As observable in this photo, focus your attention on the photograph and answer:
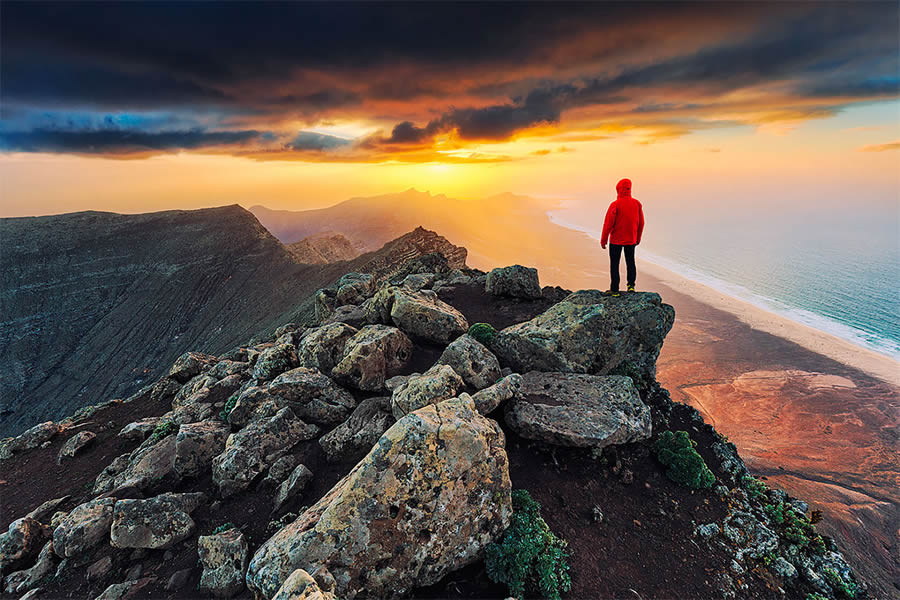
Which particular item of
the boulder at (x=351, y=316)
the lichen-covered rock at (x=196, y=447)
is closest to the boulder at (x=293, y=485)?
the lichen-covered rock at (x=196, y=447)

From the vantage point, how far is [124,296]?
68.8 meters

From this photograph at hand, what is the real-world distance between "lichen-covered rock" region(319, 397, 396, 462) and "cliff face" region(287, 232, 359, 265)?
3807 inches

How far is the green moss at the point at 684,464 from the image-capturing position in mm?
10695

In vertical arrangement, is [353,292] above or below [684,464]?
above

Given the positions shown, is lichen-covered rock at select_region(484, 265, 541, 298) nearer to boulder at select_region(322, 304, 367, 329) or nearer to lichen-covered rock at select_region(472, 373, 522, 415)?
boulder at select_region(322, 304, 367, 329)

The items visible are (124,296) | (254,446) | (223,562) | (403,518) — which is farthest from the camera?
(124,296)

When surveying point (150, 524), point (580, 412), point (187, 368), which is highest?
point (580, 412)

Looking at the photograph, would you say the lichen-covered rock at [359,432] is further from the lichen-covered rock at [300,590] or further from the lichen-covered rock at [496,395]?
the lichen-covered rock at [300,590]

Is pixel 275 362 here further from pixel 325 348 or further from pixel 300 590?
pixel 300 590

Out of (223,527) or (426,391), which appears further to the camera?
(426,391)

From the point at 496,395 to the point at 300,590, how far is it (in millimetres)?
6178

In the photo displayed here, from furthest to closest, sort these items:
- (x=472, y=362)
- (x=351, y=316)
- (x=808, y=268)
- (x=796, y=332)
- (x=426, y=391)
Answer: (x=808, y=268), (x=796, y=332), (x=351, y=316), (x=472, y=362), (x=426, y=391)

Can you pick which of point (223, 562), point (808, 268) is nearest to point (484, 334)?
point (223, 562)

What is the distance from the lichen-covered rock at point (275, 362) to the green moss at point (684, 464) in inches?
555
